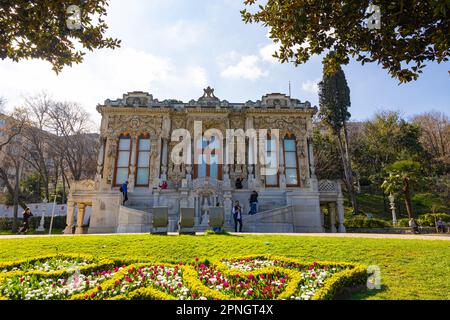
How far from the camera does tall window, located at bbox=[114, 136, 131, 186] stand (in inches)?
973

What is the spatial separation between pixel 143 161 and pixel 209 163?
5557 mm

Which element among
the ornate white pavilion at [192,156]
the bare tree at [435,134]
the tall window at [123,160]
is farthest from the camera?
the bare tree at [435,134]

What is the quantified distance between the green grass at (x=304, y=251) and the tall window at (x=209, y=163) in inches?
560

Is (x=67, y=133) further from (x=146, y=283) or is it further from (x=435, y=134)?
(x=435, y=134)

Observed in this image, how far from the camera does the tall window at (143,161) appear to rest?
2473cm

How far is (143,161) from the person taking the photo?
991 inches

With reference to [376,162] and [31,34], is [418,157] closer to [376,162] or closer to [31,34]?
[376,162]

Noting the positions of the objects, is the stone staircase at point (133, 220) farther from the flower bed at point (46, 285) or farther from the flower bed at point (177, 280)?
the flower bed at point (46, 285)

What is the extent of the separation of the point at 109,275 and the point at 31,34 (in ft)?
21.2

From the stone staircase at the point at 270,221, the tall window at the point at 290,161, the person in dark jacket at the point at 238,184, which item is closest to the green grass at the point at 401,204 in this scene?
the tall window at the point at 290,161

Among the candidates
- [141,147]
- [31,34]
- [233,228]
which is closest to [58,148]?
[141,147]
